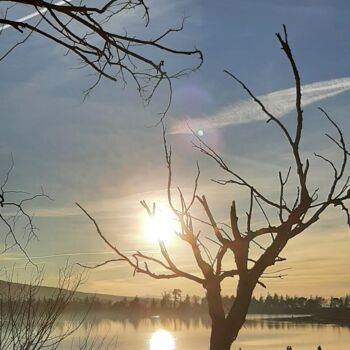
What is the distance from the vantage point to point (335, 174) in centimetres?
201

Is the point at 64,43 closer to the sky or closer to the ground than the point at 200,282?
closer to the sky

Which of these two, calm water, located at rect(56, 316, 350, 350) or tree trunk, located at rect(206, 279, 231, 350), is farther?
calm water, located at rect(56, 316, 350, 350)

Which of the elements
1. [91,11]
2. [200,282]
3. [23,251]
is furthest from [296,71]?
[23,251]

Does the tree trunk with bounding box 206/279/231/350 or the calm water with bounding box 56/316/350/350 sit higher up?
the tree trunk with bounding box 206/279/231/350

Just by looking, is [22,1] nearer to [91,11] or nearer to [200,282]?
[91,11]

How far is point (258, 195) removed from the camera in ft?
6.23

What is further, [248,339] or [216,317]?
[248,339]

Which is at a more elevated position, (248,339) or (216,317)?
(216,317)

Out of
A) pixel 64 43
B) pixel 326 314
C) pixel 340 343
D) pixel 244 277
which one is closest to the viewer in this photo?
pixel 64 43

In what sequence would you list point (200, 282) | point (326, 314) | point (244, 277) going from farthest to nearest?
point (326, 314), point (200, 282), point (244, 277)

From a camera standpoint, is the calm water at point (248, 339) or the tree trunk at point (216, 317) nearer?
the tree trunk at point (216, 317)

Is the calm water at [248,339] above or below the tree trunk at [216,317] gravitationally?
below

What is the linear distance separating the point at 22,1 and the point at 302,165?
0.90 metres

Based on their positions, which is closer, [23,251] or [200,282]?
[200,282]
